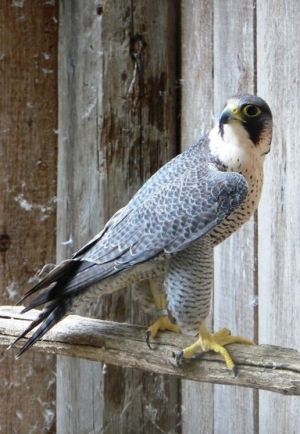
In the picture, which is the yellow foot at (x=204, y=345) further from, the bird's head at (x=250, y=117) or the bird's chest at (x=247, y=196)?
the bird's head at (x=250, y=117)

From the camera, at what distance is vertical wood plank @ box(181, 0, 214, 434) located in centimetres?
258

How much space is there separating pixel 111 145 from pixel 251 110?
74 centimetres

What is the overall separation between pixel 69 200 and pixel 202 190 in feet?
2.53

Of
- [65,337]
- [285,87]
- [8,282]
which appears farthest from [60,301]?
[285,87]

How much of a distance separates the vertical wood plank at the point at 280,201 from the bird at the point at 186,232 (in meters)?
0.18

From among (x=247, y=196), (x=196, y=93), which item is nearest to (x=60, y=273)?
(x=247, y=196)

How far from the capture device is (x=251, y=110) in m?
1.97

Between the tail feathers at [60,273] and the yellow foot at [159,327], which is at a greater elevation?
the tail feathers at [60,273]

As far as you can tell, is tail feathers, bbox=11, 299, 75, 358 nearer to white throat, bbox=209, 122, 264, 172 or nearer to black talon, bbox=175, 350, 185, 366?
black talon, bbox=175, 350, 185, 366

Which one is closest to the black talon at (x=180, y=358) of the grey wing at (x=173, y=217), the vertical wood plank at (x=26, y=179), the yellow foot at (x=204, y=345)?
the yellow foot at (x=204, y=345)

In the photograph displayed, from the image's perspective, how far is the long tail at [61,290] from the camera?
2.07 m

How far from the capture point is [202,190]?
203 centimetres

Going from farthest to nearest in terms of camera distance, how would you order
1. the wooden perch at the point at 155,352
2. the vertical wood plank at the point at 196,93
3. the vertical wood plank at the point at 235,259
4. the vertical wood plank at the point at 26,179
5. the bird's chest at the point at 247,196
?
the vertical wood plank at the point at 26,179 → the vertical wood plank at the point at 196,93 → the vertical wood plank at the point at 235,259 → the bird's chest at the point at 247,196 → the wooden perch at the point at 155,352

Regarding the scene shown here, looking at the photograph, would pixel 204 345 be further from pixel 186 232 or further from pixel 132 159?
pixel 132 159
